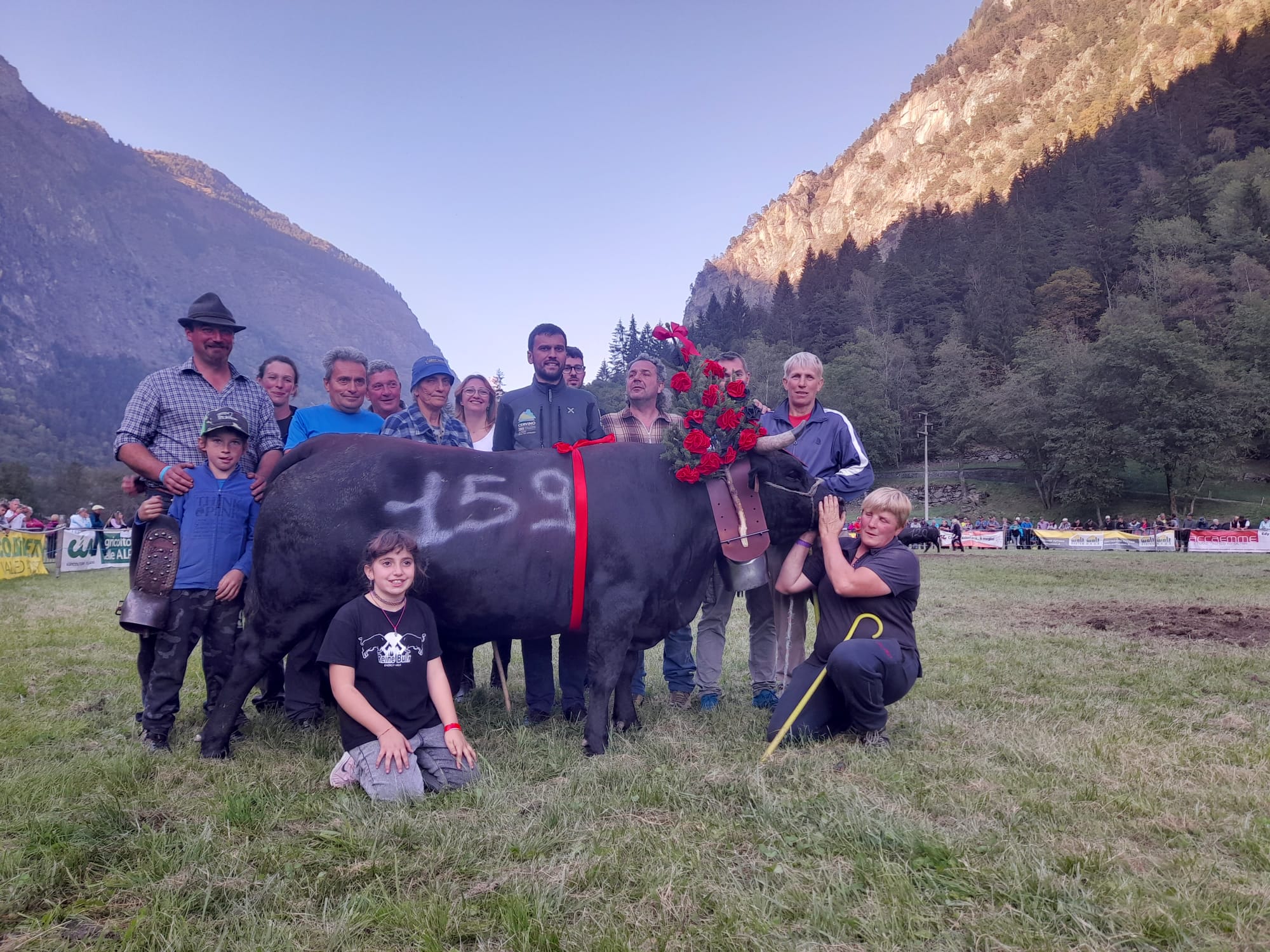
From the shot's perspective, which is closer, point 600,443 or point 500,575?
point 500,575

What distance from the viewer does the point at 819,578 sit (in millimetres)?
5012

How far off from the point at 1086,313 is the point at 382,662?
83641 mm

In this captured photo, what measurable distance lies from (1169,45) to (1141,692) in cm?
16401

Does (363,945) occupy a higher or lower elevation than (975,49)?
lower

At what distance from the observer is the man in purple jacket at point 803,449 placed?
217 inches

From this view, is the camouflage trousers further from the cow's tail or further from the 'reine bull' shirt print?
the 'reine bull' shirt print

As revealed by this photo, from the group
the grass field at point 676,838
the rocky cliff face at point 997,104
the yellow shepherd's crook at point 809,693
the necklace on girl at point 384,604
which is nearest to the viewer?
the grass field at point 676,838

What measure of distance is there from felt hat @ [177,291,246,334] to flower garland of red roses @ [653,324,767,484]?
2.96 m

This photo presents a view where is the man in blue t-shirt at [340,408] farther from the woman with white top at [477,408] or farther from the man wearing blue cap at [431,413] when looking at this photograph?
the woman with white top at [477,408]

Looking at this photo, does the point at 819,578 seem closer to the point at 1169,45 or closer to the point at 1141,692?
the point at 1141,692

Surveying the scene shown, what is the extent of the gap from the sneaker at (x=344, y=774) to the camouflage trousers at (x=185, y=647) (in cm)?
141

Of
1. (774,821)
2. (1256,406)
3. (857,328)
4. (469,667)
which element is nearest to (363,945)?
(774,821)

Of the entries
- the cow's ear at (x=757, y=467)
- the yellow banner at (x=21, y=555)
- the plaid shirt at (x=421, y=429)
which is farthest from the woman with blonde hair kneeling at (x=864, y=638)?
the yellow banner at (x=21, y=555)

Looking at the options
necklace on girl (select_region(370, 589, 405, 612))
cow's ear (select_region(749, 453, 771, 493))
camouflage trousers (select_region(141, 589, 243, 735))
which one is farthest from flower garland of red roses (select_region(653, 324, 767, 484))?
camouflage trousers (select_region(141, 589, 243, 735))
